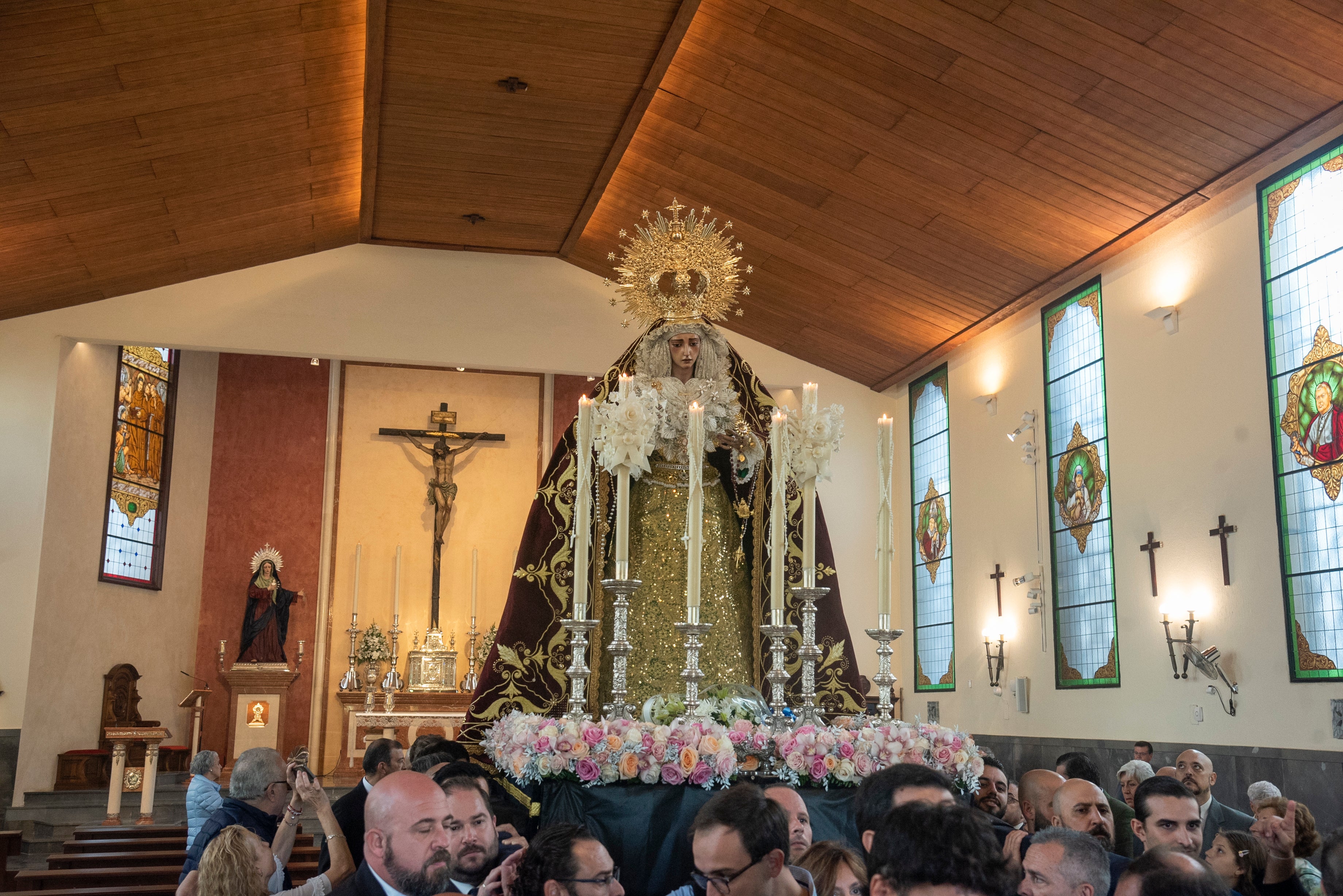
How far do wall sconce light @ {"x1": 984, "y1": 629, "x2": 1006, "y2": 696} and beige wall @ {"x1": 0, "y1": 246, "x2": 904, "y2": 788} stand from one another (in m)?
1.80

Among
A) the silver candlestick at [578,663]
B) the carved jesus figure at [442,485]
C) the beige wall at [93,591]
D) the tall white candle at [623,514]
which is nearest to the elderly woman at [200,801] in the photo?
the silver candlestick at [578,663]

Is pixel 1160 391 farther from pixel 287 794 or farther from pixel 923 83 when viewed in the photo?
pixel 287 794

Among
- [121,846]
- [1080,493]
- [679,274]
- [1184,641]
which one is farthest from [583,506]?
[1080,493]

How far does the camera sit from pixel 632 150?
1111 cm

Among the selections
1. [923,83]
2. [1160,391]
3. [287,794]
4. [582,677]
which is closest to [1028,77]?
[923,83]

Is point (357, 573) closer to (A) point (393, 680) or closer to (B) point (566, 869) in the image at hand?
(A) point (393, 680)

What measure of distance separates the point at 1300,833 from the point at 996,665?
7.61 metres

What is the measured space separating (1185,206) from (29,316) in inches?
410

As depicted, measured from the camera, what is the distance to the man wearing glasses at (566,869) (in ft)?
8.30

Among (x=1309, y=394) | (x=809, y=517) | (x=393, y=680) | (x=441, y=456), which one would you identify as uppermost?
(x=441, y=456)

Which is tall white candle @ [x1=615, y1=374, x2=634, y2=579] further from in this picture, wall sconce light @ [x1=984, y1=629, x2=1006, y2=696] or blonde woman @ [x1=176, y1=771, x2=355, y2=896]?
wall sconce light @ [x1=984, y1=629, x2=1006, y2=696]

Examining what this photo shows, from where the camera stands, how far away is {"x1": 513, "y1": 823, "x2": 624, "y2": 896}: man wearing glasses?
2.53 m

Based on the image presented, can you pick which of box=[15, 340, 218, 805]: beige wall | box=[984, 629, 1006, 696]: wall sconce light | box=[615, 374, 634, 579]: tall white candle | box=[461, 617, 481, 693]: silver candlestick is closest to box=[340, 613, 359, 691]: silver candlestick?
box=[461, 617, 481, 693]: silver candlestick

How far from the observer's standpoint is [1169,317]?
9.38 m
